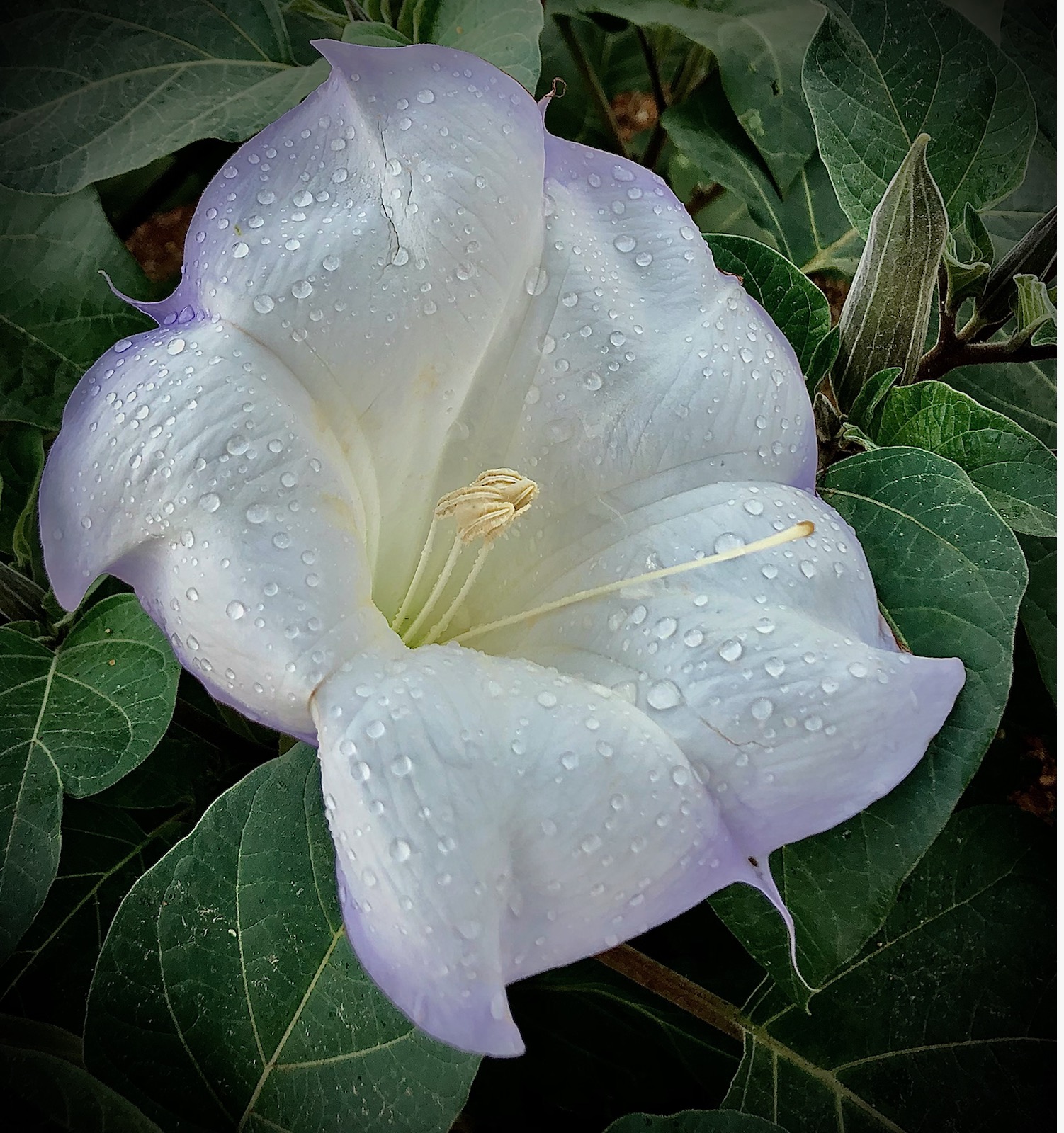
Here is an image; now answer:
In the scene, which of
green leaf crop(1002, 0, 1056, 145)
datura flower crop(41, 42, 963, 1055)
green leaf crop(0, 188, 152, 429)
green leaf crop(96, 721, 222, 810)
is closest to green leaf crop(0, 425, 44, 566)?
green leaf crop(0, 188, 152, 429)

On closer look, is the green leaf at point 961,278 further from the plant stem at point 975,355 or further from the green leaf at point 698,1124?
the green leaf at point 698,1124

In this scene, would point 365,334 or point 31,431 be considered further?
→ point 31,431

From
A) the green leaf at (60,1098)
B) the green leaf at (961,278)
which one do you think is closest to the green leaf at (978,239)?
the green leaf at (961,278)

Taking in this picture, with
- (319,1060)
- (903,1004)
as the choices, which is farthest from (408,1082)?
(903,1004)

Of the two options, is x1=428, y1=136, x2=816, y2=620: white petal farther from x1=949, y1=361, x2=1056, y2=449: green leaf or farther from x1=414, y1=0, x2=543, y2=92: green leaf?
x1=949, y1=361, x2=1056, y2=449: green leaf

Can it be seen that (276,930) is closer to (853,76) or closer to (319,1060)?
(319,1060)

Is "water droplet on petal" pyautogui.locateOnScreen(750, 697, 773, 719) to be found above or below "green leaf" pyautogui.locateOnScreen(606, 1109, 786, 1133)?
above

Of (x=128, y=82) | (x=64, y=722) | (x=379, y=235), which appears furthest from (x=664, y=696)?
(x=128, y=82)
